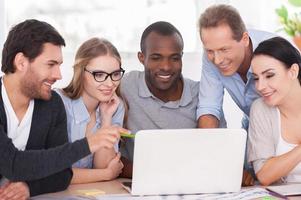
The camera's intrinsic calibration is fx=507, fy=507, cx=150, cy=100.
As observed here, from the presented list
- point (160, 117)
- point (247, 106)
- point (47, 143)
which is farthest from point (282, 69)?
point (47, 143)

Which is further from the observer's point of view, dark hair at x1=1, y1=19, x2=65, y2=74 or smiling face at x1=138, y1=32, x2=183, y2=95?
smiling face at x1=138, y1=32, x2=183, y2=95

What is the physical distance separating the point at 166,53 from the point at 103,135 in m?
0.80

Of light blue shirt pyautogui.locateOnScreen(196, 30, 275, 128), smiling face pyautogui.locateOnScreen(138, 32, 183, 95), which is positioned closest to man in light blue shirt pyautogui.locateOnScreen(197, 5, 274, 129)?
light blue shirt pyautogui.locateOnScreen(196, 30, 275, 128)

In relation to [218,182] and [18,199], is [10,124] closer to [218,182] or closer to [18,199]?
[18,199]

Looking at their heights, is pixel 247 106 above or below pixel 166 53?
below

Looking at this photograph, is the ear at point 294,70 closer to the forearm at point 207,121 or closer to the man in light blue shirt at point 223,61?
the man in light blue shirt at point 223,61

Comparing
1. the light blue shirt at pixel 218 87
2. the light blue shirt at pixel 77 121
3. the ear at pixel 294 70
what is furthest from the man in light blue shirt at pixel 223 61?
the light blue shirt at pixel 77 121

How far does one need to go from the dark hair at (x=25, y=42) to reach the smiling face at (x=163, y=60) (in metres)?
0.63

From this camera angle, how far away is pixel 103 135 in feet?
5.30

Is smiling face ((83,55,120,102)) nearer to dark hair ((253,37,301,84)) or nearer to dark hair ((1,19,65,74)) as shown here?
dark hair ((1,19,65,74))

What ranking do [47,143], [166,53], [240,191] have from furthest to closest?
[166,53] → [47,143] → [240,191]

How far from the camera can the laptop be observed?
5.16ft

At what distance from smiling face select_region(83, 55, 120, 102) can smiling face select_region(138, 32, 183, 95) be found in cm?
26

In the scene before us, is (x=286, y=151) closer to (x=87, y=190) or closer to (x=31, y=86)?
(x=87, y=190)
